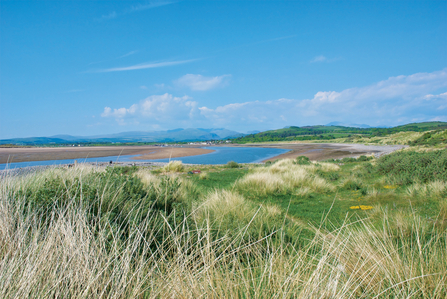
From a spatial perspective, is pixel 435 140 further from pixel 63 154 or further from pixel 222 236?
pixel 63 154

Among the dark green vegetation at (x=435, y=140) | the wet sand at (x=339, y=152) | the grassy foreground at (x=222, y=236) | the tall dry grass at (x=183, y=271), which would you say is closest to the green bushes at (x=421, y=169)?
the grassy foreground at (x=222, y=236)

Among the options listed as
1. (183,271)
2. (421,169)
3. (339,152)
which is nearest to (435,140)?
Result: (339,152)

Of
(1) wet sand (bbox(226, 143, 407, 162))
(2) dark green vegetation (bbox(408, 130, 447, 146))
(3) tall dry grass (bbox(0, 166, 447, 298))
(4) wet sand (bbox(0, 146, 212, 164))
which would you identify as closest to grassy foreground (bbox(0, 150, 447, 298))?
(3) tall dry grass (bbox(0, 166, 447, 298))

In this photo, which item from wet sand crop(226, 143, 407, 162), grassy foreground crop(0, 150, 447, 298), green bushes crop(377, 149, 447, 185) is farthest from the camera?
wet sand crop(226, 143, 407, 162)

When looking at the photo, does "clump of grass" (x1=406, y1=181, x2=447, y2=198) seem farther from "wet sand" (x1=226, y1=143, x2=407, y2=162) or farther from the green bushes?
"wet sand" (x1=226, y1=143, x2=407, y2=162)

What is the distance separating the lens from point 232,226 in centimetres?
388

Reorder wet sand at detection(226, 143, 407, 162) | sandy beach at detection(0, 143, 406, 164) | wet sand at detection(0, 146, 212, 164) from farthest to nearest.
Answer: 1. wet sand at detection(0, 146, 212, 164)
2. sandy beach at detection(0, 143, 406, 164)
3. wet sand at detection(226, 143, 407, 162)

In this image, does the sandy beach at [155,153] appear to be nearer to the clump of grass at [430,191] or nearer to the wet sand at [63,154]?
the wet sand at [63,154]

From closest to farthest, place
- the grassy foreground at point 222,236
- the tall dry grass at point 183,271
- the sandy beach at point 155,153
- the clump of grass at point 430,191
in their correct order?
the tall dry grass at point 183,271, the grassy foreground at point 222,236, the clump of grass at point 430,191, the sandy beach at point 155,153

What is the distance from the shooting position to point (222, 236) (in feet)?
11.8

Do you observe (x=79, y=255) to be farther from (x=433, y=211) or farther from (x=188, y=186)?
(x=433, y=211)

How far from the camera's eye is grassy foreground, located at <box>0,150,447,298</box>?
1828mm

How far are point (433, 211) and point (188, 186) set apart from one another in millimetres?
6319

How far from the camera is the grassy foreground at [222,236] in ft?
6.00
